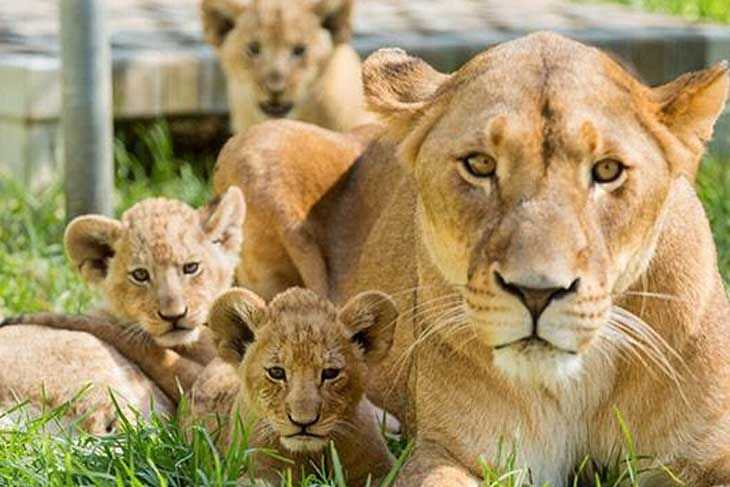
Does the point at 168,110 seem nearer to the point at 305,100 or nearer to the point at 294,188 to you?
the point at 305,100

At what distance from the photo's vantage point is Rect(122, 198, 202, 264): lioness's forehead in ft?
20.0

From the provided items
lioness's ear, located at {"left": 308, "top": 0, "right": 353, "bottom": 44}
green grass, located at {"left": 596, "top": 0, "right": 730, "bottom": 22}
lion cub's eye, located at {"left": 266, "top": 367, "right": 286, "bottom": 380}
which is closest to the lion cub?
lion cub's eye, located at {"left": 266, "top": 367, "right": 286, "bottom": 380}

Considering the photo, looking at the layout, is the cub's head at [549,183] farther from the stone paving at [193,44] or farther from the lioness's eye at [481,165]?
the stone paving at [193,44]

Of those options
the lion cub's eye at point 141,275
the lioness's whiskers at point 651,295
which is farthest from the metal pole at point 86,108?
the lioness's whiskers at point 651,295

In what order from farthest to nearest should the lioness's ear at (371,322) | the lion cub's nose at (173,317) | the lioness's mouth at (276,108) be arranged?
the lioness's mouth at (276,108) → the lion cub's nose at (173,317) → the lioness's ear at (371,322)

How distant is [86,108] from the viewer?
7.84 meters

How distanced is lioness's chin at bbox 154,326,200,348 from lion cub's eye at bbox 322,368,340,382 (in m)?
1.06

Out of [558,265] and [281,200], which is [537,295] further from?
[281,200]

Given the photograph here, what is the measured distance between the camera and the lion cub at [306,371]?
199 inches

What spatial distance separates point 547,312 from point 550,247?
0.14m

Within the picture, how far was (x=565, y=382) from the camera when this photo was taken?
4.91 meters

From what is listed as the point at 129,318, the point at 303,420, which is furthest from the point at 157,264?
the point at 303,420

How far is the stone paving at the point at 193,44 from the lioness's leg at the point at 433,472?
15.0 ft

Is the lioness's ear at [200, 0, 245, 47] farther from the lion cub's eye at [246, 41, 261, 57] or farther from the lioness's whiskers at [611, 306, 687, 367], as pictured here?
the lioness's whiskers at [611, 306, 687, 367]
